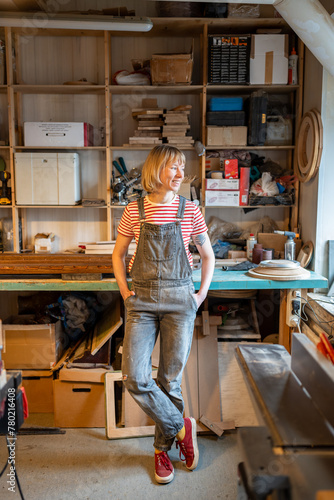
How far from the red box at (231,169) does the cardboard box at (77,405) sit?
1.98 m

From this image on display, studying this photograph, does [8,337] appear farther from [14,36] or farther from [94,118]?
[14,36]

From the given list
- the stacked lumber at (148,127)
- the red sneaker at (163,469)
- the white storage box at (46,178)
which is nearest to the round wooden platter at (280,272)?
the red sneaker at (163,469)

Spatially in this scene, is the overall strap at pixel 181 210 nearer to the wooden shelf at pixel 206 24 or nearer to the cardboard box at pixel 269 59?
the cardboard box at pixel 269 59

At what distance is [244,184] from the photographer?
3770 mm

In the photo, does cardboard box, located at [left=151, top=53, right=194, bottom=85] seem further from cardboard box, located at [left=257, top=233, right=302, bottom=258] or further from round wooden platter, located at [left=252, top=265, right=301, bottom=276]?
round wooden platter, located at [left=252, top=265, right=301, bottom=276]

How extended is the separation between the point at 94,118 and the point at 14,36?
94 centimetres

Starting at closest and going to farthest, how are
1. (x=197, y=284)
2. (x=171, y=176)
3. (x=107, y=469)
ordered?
(x=171, y=176)
(x=107, y=469)
(x=197, y=284)

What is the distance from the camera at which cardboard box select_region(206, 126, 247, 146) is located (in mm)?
3697

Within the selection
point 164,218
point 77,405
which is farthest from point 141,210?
point 77,405

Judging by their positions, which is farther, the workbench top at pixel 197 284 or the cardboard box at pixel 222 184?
the cardboard box at pixel 222 184

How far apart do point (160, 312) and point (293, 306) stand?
3.33 ft

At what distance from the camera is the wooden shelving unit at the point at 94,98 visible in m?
3.73

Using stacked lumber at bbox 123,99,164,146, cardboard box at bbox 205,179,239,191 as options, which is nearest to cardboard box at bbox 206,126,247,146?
cardboard box at bbox 205,179,239,191

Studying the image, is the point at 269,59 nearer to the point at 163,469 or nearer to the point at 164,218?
the point at 164,218
